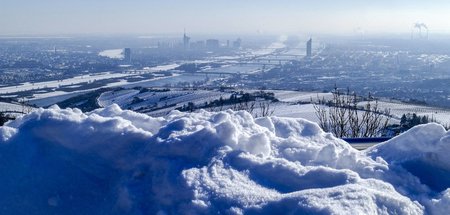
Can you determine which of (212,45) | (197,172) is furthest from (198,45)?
(197,172)

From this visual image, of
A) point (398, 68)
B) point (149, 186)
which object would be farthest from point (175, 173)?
point (398, 68)

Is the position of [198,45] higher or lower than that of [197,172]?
higher

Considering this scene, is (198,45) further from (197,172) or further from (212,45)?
(197,172)

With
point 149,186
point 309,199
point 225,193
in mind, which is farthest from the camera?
point 149,186

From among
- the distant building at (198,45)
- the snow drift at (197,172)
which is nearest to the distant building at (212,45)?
the distant building at (198,45)

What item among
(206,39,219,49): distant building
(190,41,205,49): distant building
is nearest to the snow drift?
(206,39,219,49): distant building

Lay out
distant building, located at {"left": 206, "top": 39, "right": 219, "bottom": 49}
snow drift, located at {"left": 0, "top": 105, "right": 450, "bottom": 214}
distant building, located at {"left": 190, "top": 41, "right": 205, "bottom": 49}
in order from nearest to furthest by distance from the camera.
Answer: snow drift, located at {"left": 0, "top": 105, "right": 450, "bottom": 214}
distant building, located at {"left": 206, "top": 39, "right": 219, "bottom": 49}
distant building, located at {"left": 190, "top": 41, "right": 205, "bottom": 49}

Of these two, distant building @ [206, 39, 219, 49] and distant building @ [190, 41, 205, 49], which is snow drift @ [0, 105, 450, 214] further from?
distant building @ [190, 41, 205, 49]

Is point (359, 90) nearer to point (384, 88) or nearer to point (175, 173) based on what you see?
point (384, 88)
